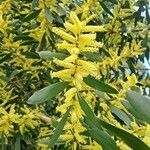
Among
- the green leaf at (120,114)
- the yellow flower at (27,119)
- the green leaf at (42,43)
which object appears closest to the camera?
the green leaf at (120,114)

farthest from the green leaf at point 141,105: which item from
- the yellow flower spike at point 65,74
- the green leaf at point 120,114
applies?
the green leaf at point 120,114

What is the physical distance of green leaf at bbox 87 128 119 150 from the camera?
46.7 inches

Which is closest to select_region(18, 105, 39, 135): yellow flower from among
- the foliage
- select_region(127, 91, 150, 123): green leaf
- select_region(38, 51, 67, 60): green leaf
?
the foliage

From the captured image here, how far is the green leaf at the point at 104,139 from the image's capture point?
1.19 meters

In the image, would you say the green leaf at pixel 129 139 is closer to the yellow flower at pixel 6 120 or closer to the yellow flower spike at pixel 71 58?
the yellow flower spike at pixel 71 58

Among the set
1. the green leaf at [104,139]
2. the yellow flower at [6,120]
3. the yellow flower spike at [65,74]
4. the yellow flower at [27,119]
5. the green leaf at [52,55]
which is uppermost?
the green leaf at [52,55]

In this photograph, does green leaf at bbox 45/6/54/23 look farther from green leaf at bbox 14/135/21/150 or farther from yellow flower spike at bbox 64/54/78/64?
yellow flower spike at bbox 64/54/78/64

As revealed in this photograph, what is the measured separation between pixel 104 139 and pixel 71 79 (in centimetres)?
16

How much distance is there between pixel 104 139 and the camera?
1199 millimetres

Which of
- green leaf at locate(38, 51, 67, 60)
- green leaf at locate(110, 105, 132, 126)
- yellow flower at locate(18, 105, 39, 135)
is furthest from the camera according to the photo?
yellow flower at locate(18, 105, 39, 135)

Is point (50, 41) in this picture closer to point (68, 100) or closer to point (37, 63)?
point (37, 63)

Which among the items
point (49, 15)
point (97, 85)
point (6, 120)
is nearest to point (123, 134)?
point (97, 85)

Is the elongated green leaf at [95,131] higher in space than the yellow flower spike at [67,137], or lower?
higher

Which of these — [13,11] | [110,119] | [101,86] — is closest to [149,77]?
[13,11]
